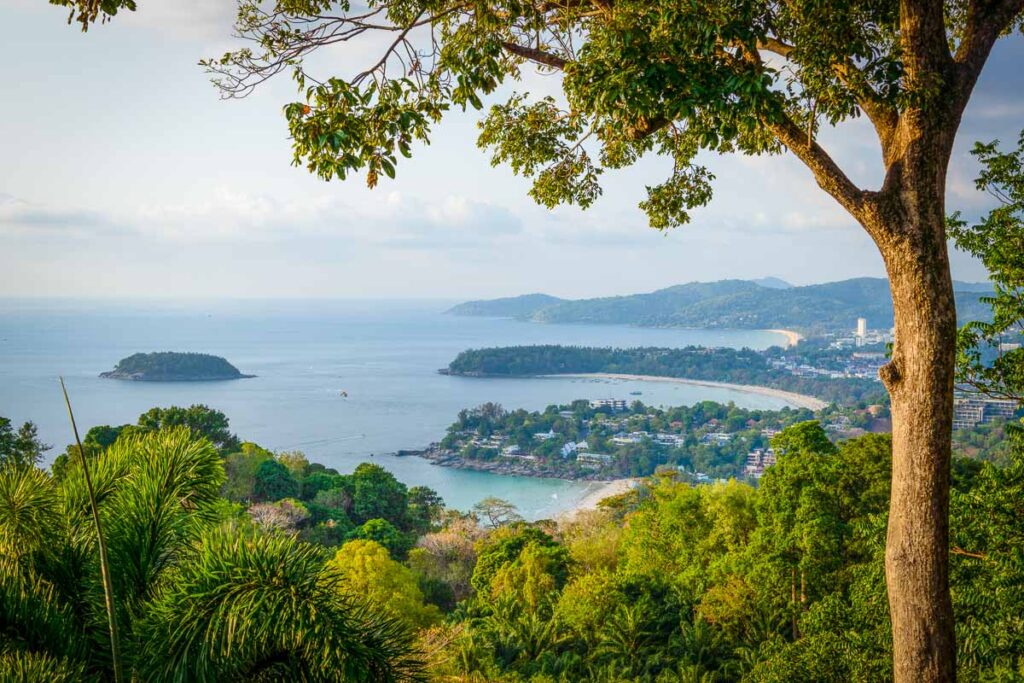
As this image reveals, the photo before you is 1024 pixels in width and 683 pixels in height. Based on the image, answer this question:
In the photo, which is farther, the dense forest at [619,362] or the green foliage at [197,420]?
the dense forest at [619,362]

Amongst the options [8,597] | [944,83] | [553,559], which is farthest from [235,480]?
[944,83]

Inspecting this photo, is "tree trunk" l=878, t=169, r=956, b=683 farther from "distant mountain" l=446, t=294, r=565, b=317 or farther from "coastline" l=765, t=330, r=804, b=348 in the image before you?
"distant mountain" l=446, t=294, r=565, b=317

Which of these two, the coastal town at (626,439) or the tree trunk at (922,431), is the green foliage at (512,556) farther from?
the coastal town at (626,439)

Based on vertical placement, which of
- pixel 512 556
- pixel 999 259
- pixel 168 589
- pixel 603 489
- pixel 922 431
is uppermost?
pixel 999 259

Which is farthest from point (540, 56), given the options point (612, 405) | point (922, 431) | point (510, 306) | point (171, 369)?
point (510, 306)

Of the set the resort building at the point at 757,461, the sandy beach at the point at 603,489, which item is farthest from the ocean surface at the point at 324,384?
the resort building at the point at 757,461

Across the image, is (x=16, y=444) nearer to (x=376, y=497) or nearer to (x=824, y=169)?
(x=376, y=497)
